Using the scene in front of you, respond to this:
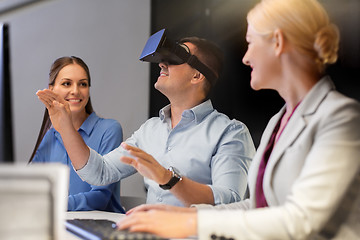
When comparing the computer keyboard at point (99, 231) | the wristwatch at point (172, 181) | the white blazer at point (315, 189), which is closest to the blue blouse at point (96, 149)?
the wristwatch at point (172, 181)

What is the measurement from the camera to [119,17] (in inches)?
96.2

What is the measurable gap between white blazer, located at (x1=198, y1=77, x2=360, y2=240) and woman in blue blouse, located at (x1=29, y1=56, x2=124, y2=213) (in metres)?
1.18

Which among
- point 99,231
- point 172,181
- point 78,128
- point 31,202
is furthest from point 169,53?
point 31,202

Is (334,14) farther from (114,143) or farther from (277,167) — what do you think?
(114,143)

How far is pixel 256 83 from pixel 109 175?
0.92 meters

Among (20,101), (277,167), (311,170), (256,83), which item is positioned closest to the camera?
(311,170)

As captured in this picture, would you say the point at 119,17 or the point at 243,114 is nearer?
the point at 243,114

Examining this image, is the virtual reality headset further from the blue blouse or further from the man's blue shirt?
the blue blouse

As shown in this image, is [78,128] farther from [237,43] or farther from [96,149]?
[237,43]

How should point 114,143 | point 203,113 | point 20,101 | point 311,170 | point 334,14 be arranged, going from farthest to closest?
point 20,101 < point 114,143 < point 203,113 < point 334,14 < point 311,170

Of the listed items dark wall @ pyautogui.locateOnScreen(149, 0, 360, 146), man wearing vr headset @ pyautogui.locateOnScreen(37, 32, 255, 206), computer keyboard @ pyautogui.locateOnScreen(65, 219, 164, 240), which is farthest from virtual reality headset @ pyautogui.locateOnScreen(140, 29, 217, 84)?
computer keyboard @ pyautogui.locateOnScreen(65, 219, 164, 240)

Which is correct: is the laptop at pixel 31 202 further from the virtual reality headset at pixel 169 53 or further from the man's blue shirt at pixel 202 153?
the virtual reality headset at pixel 169 53

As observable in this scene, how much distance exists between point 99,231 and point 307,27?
735mm

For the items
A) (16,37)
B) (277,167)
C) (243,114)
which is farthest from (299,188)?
(16,37)
